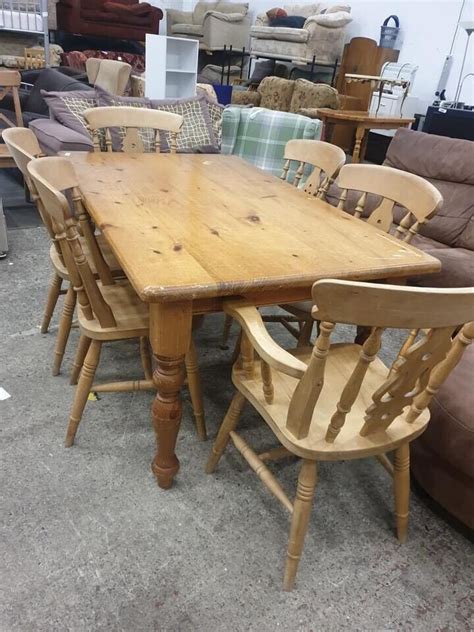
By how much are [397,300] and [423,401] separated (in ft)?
1.35

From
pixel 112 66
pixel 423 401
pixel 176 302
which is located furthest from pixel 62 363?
pixel 112 66

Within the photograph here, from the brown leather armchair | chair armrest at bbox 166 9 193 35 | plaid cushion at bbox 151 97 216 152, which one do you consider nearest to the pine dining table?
plaid cushion at bbox 151 97 216 152

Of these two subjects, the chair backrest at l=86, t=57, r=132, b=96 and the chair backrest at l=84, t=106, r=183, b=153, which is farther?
the chair backrest at l=86, t=57, r=132, b=96

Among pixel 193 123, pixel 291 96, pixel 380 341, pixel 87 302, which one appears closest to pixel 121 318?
pixel 87 302

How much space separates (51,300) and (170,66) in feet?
12.9

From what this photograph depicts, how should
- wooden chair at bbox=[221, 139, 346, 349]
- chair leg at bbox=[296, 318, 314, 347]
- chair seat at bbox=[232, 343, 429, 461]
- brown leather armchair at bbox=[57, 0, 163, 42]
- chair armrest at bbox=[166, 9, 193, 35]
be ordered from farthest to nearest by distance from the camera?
1. chair armrest at bbox=[166, 9, 193, 35]
2. brown leather armchair at bbox=[57, 0, 163, 42]
3. wooden chair at bbox=[221, 139, 346, 349]
4. chair leg at bbox=[296, 318, 314, 347]
5. chair seat at bbox=[232, 343, 429, 461]

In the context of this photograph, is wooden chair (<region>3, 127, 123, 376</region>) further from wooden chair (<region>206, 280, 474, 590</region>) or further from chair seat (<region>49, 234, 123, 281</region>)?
wooden chair (<region>206, 280, 474, 590</region>)

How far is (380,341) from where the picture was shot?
96 cm

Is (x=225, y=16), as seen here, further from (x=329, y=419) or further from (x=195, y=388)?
(x=329, y=419)

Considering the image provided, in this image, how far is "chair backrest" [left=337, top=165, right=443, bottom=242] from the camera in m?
1.59

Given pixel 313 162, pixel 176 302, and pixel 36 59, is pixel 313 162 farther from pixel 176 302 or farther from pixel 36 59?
pixel 36 59

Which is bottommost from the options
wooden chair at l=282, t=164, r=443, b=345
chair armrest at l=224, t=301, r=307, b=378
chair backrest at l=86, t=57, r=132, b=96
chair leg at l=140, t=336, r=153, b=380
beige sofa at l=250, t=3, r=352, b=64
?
chair leg at l=140, t=336, r=153, b=380

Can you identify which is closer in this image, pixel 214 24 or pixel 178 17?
pixel 214 24

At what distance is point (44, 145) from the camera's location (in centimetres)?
307
